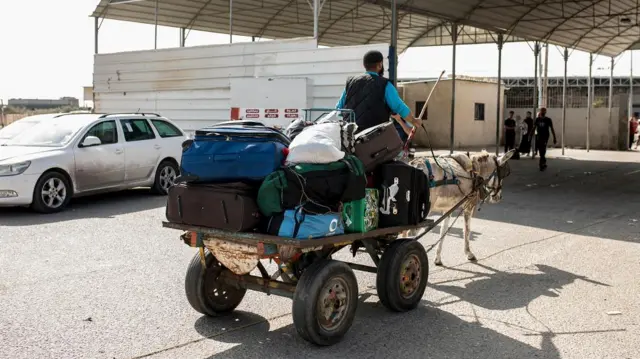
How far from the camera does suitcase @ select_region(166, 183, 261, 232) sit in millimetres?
5172

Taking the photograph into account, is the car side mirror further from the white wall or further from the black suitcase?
the black suitcase

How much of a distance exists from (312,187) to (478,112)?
32.5 meters

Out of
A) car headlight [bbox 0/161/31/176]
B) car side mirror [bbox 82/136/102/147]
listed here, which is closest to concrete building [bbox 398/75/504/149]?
car side mirror [bbox 82/136/102/147]

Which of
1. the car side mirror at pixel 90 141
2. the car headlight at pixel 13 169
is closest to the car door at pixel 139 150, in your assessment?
the car side mirror at pixel 90 141

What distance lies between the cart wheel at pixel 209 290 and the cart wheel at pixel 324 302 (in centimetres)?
105

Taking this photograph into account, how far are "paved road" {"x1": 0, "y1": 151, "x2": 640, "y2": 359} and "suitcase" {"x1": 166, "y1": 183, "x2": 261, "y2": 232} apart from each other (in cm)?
95

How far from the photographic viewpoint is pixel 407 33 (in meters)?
32.7

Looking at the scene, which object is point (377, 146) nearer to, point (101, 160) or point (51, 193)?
point (51, 193)

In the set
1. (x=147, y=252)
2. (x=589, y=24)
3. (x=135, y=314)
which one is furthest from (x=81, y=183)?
(x=589, y=24)

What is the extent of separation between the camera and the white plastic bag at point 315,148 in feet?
17.1

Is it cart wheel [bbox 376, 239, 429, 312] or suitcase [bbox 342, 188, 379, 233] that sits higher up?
suitcase [bbox 342, 188, 379, 233]

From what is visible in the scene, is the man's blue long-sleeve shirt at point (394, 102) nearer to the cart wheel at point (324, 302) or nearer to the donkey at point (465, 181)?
the donkey at point (465, 181)

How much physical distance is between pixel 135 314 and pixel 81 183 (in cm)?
718

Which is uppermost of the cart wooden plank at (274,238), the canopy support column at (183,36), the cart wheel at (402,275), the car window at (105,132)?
the canopy support column at (183,36)
